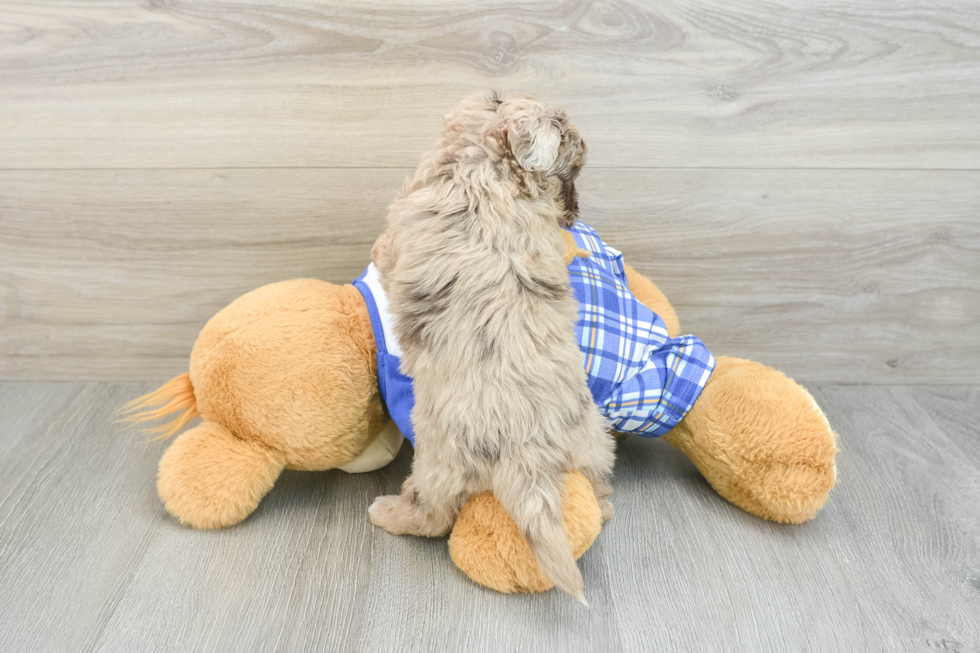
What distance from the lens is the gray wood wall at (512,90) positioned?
0.81 meters

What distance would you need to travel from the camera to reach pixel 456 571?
662 mm

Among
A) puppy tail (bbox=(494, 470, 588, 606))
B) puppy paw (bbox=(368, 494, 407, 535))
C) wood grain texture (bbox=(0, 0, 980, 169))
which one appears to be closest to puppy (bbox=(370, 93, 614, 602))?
puppy tail (bbox=(494, 470, 588, 606))

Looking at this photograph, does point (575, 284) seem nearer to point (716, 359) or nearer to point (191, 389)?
point (716, 359)

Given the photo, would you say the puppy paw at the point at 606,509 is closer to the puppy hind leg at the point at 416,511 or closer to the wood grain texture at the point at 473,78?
the puppy hind leg at the point at 416,511

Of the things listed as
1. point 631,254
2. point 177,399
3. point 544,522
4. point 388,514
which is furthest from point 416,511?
point 631,254

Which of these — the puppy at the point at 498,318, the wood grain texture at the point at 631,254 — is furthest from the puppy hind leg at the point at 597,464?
the wood grain texture at the point at 631,254

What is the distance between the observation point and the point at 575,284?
665 millimetres

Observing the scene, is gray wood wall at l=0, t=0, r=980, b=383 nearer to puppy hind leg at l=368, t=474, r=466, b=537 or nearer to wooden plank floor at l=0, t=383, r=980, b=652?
wooden plank floor at l=0, t=383, r=980, b=652

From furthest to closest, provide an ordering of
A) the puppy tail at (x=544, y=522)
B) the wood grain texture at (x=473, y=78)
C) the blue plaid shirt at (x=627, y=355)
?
the wood grain texture at (x=473, y=78), the blue plaid shirt at (x=627, y=355), the puppy tail at (x=544, y=522)

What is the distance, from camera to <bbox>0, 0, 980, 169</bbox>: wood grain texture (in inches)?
31.9

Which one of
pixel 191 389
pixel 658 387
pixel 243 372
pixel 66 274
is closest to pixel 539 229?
pixel 658 387

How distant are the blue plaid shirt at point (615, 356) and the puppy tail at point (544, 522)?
0.14 meters

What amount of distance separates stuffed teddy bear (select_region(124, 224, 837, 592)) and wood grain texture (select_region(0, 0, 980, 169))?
241 mm

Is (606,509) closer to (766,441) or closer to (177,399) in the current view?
(766,441)
